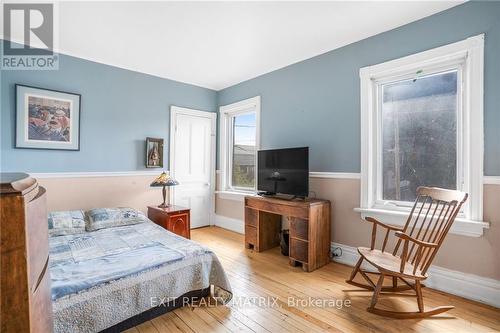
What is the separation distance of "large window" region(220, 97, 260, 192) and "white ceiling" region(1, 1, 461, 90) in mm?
865

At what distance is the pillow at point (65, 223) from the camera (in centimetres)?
269

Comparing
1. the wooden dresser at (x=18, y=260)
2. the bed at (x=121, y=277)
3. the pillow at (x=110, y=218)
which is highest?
the wooden dresser at (x=18, y=260)

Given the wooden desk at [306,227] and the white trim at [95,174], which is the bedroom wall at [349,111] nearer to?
the wooden desk at [306,227]

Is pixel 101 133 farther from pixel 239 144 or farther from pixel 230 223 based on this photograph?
pixel 230 223

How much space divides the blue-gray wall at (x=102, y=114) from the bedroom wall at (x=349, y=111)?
53.3 inches

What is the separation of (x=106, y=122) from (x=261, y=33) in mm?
2453

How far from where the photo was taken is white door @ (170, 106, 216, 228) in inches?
167

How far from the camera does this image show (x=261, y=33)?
2779 millimetres

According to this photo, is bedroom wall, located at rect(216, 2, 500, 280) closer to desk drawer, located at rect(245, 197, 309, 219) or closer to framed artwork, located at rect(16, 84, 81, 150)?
desk drawer, located at rect(245, 197, 309, 219)

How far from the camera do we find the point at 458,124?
2.36 m

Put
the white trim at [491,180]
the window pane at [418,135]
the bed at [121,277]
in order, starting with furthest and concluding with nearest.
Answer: the window pane at [418,135] < the white trim at [491,180] < the bed at [121,277]

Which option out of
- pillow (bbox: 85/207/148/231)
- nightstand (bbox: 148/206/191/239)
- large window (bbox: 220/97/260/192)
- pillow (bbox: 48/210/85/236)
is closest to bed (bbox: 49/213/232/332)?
pillow (bbox: 48/210/85/236)

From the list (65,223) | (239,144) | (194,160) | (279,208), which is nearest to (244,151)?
(239,144)

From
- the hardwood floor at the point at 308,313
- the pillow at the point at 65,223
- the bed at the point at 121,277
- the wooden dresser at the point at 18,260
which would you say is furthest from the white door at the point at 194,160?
the wooden dresser at the point at 18,260
